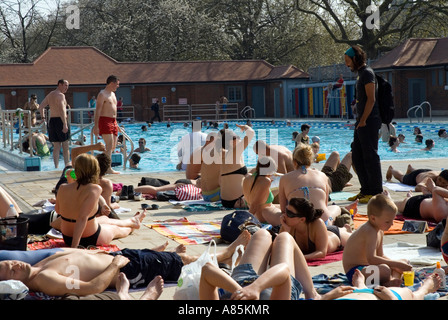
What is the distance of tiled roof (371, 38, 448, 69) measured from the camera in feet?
107

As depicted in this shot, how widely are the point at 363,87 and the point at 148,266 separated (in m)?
4.85

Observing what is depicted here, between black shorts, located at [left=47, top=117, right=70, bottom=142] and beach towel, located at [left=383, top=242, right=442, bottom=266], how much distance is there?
8559 mm

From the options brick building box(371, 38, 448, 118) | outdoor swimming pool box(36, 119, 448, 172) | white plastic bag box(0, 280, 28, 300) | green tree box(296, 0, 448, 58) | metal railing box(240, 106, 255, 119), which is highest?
green tree box(296, 0, 448, 58)

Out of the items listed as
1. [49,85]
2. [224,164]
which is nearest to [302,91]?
[49,85]

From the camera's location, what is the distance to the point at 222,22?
157 feet

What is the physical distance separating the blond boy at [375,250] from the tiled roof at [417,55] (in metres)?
28.7

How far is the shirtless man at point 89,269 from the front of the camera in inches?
174

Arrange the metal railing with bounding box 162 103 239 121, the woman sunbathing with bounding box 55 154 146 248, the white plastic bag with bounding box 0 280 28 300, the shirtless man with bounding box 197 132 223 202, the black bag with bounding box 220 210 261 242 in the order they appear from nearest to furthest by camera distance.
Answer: the white plastic bag with bounding box 0 280 28 300, the woman sunbathing with bounding box 55 154 146 248, the black bag with bounding box 220 210 261 242, the shirtless man with bounding box 197 132 223 202, the metal railing with bounding box 162 103 239 121

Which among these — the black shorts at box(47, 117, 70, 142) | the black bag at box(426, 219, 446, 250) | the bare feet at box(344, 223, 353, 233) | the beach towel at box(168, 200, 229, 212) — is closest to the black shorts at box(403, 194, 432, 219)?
the bare feet at box(344, 223, 353, 233)

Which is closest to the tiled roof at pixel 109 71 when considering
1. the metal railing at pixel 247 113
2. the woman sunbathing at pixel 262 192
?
the metal railing at pixel 247 113

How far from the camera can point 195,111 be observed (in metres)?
41.3

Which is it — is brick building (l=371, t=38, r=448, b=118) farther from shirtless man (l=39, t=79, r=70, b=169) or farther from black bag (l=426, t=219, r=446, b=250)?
black bag (l=426, t=219, r=446, b=250)

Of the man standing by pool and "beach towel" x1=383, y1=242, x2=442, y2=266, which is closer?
"beach towel" x1=383, y1=242, x2=442, y2=266

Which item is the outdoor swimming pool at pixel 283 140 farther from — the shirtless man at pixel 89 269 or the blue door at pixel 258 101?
the shirtless man at pixel 89 269
